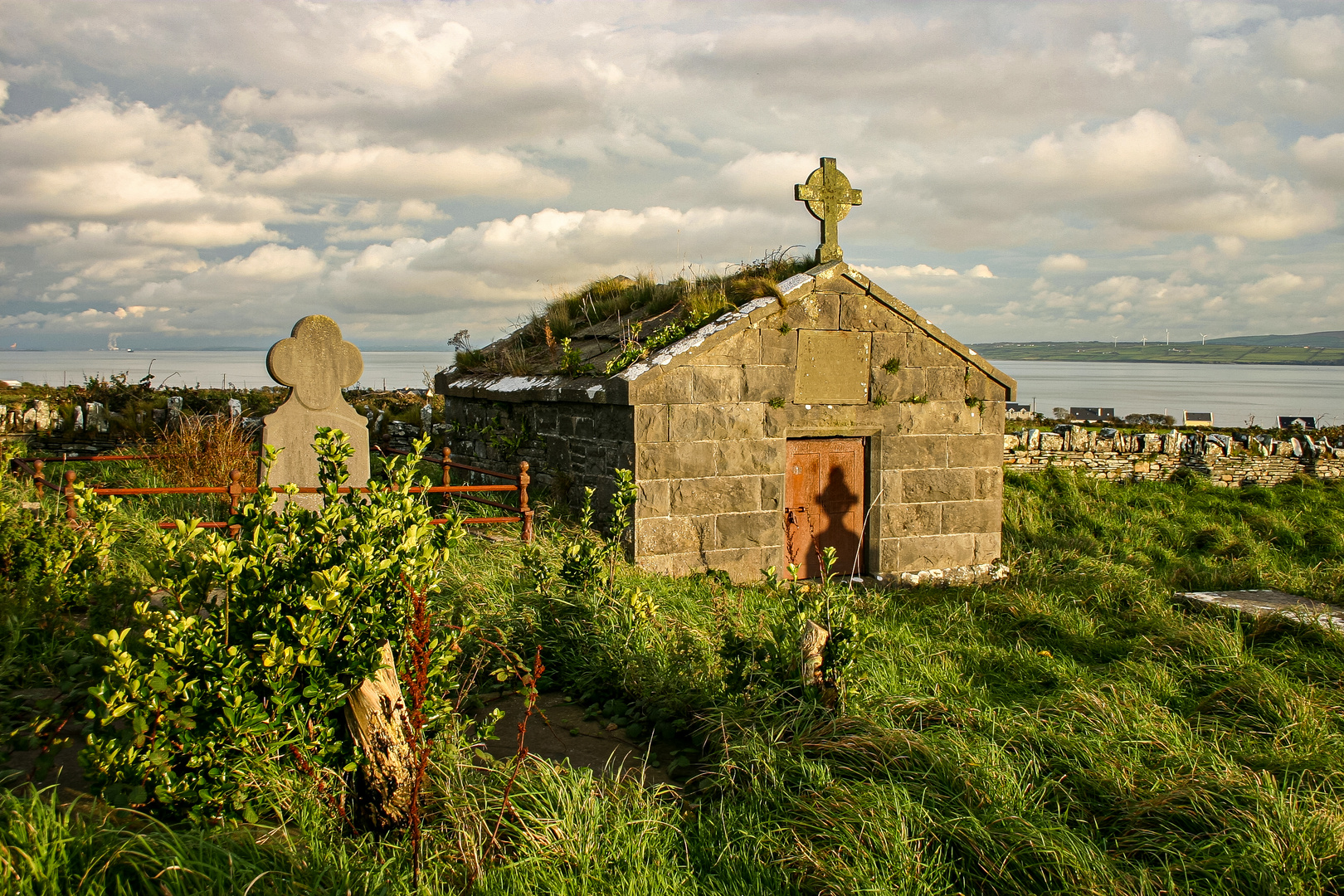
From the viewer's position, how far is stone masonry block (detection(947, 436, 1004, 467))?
→ 386 inches

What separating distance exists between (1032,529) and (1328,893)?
9468 millimetres

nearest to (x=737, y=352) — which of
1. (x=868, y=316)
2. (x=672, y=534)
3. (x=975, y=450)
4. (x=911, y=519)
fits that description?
(x=868, y=316)

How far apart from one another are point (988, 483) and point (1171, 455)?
7469 mm

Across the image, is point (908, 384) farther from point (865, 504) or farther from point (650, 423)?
point (650, 423)

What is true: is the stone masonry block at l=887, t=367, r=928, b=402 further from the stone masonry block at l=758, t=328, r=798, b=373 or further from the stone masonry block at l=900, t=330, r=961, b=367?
the stone masonry block at l=758, t=328, r=798, b=373

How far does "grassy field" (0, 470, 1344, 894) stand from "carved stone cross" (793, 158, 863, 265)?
456cm

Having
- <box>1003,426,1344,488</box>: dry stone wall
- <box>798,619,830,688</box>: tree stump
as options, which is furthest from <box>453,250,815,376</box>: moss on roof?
<box>1003,426,1344,488</box>: dry stone wall

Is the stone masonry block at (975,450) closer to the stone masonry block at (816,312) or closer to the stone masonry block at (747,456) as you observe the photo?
the stone masonry block at (816,312)

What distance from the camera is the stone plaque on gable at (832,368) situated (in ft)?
29.0

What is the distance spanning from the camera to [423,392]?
18.6m

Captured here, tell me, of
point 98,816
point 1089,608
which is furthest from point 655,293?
point 98,816

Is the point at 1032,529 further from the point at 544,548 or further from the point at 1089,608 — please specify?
the point at 544,548

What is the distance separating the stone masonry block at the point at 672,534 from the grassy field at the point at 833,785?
4.15ft

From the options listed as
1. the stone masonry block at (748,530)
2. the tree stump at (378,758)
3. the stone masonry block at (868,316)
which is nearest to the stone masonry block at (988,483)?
the stone masonry block at (868,316)
